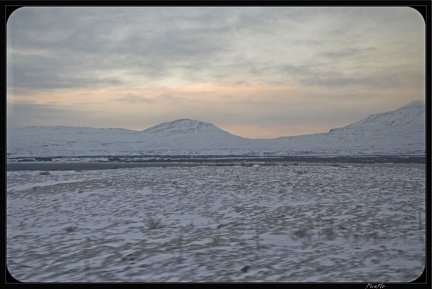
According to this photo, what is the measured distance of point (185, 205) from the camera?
9.30 m

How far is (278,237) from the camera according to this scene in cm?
614

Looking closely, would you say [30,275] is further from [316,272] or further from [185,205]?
[185,205]

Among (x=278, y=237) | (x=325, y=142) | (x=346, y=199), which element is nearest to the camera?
(x=278, y=237)

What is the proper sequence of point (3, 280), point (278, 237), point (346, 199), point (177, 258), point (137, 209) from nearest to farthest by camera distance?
1. point (3, 280)
2. point (177, 258)
3. point (278, 237)
4. point (137, 209)
5. point (346, 199)

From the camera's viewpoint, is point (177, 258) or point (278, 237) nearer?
point (177, 258)

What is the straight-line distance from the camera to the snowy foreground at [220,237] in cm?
454

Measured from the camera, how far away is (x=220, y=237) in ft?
20.3

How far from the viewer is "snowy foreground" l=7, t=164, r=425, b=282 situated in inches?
179

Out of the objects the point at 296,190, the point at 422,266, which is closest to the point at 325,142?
the point at 296,190

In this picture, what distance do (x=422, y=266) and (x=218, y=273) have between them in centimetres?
264

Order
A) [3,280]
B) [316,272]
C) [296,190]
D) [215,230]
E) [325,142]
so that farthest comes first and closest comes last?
1. [325,142]
2. [296,190]
3. [215,230]
4. [316,272]
5. [3,280]

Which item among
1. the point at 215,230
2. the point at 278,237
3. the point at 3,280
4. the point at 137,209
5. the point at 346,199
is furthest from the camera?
the point at 346,199

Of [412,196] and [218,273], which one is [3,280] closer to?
[218,273]

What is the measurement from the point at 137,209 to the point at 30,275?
439 centimetres
